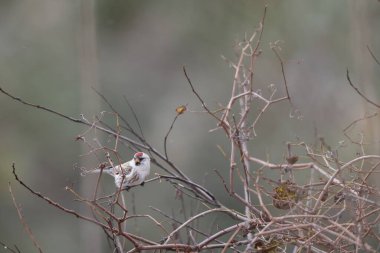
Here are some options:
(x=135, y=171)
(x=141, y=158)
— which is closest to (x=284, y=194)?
(x=135, y=171)

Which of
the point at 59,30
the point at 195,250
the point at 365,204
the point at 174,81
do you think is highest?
the point at 59,30

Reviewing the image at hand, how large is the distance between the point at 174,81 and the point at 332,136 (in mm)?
1480

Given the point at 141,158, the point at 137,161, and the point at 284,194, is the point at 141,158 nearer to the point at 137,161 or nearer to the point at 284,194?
the point at 137,161

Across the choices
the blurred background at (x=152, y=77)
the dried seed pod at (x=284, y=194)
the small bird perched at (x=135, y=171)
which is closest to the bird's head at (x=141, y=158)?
the small bird perched at (x=135, y=171)

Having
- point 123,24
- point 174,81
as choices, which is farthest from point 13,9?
point 174,81

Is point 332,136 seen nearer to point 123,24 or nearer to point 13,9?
point 123,24

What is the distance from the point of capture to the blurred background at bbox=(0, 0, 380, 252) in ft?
19.3

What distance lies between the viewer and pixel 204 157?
235 inches

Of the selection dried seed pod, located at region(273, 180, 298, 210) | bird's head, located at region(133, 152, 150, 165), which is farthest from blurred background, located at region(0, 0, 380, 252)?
dried seed pod, located at region(273, 180, 298, 210)

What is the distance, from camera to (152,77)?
21.1 ft

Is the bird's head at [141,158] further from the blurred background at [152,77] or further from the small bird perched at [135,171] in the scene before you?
the blurred background at [152,77]

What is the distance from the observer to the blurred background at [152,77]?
5.87 meters

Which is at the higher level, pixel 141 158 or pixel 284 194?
pixel 141 158

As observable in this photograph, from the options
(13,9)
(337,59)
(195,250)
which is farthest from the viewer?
(13,9)
